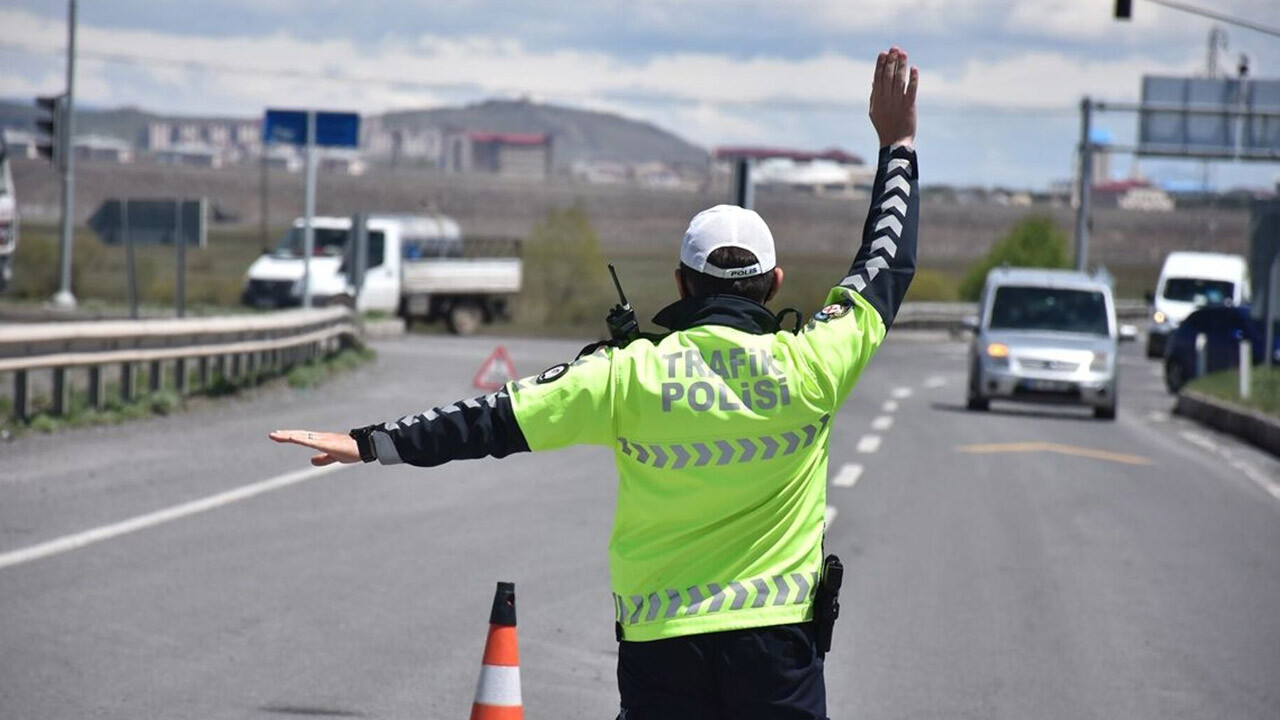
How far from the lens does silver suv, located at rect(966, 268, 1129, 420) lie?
22.5 meters

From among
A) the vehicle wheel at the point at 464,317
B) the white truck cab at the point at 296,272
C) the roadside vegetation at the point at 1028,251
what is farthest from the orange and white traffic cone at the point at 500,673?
the roadside vegetation at the point at 1028,251

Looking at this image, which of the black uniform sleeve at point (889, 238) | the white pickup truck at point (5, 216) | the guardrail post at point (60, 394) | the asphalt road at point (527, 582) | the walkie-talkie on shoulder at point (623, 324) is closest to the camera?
the walkie-talkie on shoulder at point (623, 324)

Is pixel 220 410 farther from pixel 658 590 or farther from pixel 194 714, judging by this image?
pixel 658 590

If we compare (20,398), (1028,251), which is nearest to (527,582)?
(20,398)

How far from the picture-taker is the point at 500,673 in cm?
409

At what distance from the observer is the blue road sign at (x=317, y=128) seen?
24.9 metres

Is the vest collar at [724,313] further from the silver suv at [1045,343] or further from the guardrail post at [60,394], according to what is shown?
the silver suv at [1045,343]

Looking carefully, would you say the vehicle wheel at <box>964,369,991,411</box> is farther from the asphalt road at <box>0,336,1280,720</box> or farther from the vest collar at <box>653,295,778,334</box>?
the vest collar at <box>653,295,778,334</box>

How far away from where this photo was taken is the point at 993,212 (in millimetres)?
181625

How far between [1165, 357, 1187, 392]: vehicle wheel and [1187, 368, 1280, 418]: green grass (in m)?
1.12

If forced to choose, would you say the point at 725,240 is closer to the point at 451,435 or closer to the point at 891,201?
the point at 891,201

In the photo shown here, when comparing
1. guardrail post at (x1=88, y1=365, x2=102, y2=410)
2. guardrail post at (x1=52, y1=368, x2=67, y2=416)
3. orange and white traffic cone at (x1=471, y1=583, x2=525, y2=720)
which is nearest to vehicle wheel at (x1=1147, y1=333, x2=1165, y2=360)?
guardrail post at (x1=88, y1=365, x2=102, y2=410)

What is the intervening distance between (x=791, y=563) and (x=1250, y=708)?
382 cm

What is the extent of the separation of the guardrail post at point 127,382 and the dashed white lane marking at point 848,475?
6.50 m
